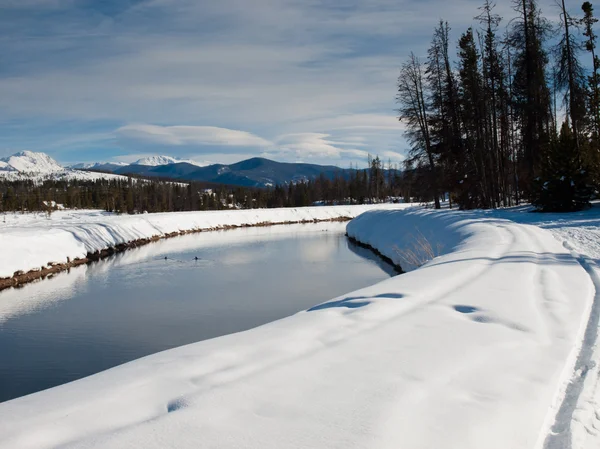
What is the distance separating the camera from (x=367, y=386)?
311cm

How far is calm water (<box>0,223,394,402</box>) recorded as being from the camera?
7.57m

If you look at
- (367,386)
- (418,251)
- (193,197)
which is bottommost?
(418,251)

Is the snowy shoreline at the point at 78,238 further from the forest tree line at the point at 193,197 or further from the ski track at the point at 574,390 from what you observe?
the forest tree line at the point at 193,197

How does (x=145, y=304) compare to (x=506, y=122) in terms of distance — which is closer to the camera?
(x=145, y=304)

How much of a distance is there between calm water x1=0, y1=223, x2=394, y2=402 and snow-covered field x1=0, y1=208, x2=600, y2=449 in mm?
4008

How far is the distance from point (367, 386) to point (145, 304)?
364 inches

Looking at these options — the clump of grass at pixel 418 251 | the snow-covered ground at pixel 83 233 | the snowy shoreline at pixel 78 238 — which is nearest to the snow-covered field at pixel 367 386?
the clump of grass at pixel 418 251

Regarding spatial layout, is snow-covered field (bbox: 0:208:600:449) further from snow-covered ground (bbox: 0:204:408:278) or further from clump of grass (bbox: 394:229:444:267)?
snow-covered ground (bbox: 0:204:408:278)

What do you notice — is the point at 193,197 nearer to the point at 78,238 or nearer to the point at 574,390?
the point at 78,238

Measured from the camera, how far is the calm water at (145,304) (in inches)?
298

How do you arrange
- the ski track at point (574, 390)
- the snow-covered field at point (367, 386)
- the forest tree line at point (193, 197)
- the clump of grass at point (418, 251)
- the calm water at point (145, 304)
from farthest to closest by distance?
1. the forest tree line at point (193, 197)
2. the clump of grass at point (418, 251)
3. the calm water at point (145, 304)
4. the ski track at point (574, 390)
5. the snow-covered field at point (367, 386)

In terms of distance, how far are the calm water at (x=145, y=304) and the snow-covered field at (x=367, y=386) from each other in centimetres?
401

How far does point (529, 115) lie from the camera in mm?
22031

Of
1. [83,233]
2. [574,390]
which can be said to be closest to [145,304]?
[574,390]
